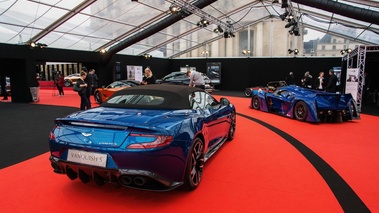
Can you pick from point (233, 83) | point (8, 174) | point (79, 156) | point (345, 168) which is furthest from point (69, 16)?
point (233, 83)

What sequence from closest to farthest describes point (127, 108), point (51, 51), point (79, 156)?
point (79, 156) → point (127, 108) → point (51, 51)

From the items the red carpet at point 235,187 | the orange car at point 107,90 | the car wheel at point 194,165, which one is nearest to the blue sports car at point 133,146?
the car wheel at point 194,165

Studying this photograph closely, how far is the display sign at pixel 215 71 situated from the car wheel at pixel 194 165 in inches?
748

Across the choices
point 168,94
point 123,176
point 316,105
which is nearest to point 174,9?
point 316,105

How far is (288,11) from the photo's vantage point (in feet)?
45.3

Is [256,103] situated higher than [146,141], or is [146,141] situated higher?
[146,141]

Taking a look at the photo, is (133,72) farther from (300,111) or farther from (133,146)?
(133,146)

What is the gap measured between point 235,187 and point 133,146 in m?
1.41

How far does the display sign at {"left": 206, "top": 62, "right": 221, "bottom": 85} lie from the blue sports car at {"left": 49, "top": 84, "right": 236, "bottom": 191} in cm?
1899

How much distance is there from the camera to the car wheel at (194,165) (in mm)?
2838

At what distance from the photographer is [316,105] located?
720 cm

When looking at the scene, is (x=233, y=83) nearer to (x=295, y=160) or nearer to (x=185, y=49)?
(x=185, y=49)

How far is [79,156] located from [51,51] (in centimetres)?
1394

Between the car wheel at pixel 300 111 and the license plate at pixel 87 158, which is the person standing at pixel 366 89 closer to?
the car wheel at pixel 300 111
